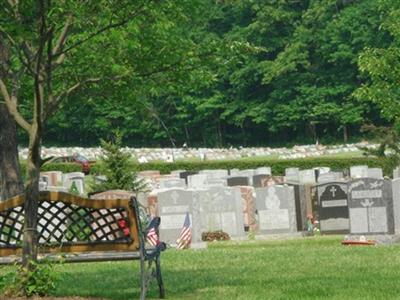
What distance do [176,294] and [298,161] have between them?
38.6m

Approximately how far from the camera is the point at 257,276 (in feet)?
40.9

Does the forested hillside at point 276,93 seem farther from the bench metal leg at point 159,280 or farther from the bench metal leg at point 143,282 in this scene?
the bench metal leg at point 143,282

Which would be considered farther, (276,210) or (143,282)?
(276,210)

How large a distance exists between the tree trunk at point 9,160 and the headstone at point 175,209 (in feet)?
13.2

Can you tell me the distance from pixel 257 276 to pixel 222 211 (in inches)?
469

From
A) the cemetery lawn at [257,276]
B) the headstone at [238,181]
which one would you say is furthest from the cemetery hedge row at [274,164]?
the cemetery lawn at [257,276]

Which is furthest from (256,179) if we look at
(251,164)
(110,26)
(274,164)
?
(110,26)

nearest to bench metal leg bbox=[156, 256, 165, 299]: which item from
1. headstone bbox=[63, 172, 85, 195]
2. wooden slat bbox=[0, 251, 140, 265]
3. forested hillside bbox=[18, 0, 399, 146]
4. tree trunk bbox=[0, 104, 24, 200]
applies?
wooden slat bbox=[0, 251, 140, 265]

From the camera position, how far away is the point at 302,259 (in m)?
14.8

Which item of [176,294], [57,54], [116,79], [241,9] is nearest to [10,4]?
[57,54]

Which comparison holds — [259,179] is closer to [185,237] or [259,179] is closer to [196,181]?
[196,181]

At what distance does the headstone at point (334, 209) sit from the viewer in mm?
24297

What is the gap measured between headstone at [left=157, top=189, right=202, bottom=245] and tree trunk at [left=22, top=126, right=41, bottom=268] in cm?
1177

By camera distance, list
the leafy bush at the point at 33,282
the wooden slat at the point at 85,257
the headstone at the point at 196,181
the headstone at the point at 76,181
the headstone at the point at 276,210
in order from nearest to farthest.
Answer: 1. the leafy bush at the point at 33,282
2. the wooden slat at the point at 85,257
3. the headstone at the point at 276,210
4. the headstone at the point at 196,181
5. the headstone at the point at 76,181
